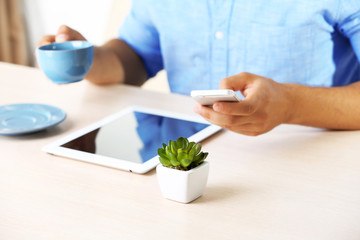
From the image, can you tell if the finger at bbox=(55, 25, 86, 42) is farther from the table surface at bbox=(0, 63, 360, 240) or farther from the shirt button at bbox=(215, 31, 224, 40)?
the shirt button at bbox=(215, 31, 224, 40)

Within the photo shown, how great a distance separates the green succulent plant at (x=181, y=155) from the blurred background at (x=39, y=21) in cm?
228

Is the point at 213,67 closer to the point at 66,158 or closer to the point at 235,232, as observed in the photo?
the point at 66,158

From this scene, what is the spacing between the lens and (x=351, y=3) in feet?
3.91

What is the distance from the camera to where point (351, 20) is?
1219 millimetres

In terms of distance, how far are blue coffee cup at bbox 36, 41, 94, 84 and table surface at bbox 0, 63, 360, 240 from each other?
11cm

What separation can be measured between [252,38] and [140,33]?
0.36m

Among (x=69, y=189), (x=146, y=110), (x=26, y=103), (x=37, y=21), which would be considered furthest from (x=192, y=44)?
(x=37, y=21)

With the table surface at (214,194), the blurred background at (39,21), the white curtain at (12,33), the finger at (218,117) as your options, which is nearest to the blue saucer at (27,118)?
the table surface at (214,194)

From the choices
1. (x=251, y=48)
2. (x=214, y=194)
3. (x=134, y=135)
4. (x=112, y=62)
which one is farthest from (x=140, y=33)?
(x=214, y=194)

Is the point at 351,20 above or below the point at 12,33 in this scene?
above

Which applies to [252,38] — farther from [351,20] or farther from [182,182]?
[182,182]

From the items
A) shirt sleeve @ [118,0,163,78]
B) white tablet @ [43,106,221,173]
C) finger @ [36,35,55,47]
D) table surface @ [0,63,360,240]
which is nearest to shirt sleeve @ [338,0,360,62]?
table surface @ [0,63,360,240]

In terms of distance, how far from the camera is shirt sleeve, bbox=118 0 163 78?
1521 millimetres

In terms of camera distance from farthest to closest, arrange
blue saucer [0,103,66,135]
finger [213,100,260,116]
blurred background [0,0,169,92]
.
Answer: blurred background [0,0,169,92] < blue saucer [0,103,66,135] < finger [213,100,260,116]
